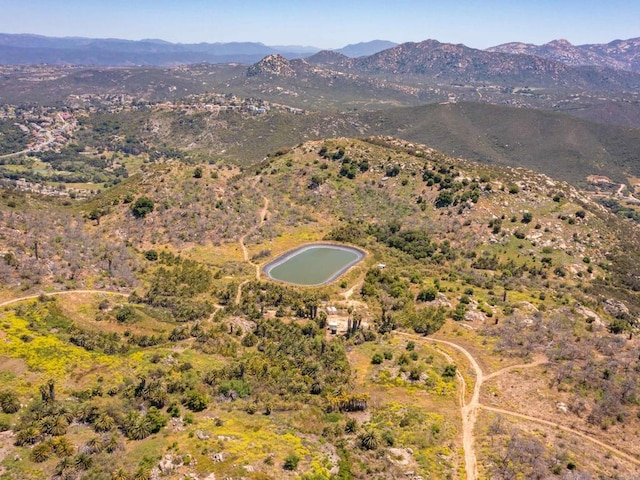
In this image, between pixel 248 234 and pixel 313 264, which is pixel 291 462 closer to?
pixel 313 264

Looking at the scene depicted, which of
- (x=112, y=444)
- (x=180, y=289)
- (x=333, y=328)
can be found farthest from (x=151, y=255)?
(x=112, y=444)

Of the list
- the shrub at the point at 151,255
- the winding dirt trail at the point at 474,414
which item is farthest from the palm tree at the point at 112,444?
the shrub at the point at 151,255

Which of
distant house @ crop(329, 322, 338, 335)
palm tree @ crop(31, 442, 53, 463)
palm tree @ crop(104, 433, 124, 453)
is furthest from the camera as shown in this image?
distant house @ crop(329, 322, 338, 335)

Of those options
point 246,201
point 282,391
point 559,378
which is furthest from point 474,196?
point 282,391

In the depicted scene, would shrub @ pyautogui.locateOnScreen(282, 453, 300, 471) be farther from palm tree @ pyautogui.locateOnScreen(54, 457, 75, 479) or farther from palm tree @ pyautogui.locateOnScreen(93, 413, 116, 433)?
palm tree @ pyautogui.locateOnScreen(54, 457, 75, 479)

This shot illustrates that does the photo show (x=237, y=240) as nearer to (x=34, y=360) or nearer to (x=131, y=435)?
(x=34, y=360)

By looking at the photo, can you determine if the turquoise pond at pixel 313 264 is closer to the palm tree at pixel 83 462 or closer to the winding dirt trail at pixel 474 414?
the winding dirt trail at pixel 474 414

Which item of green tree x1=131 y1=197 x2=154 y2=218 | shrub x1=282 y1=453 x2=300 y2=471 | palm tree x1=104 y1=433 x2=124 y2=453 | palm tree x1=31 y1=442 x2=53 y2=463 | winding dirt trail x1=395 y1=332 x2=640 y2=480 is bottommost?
winding dirt trail x1=395 y1=332 x2=640 y2=480

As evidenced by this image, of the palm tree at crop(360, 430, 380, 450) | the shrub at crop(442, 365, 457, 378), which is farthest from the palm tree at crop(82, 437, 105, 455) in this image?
the shrub at crop(442, 365, 457, 378)

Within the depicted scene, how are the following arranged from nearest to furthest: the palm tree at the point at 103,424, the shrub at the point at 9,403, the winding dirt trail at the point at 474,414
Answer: the palm tree at the point at 103,424 < the shrub at the point at 9,403 < the winding dirt trail at the point at 474,414
